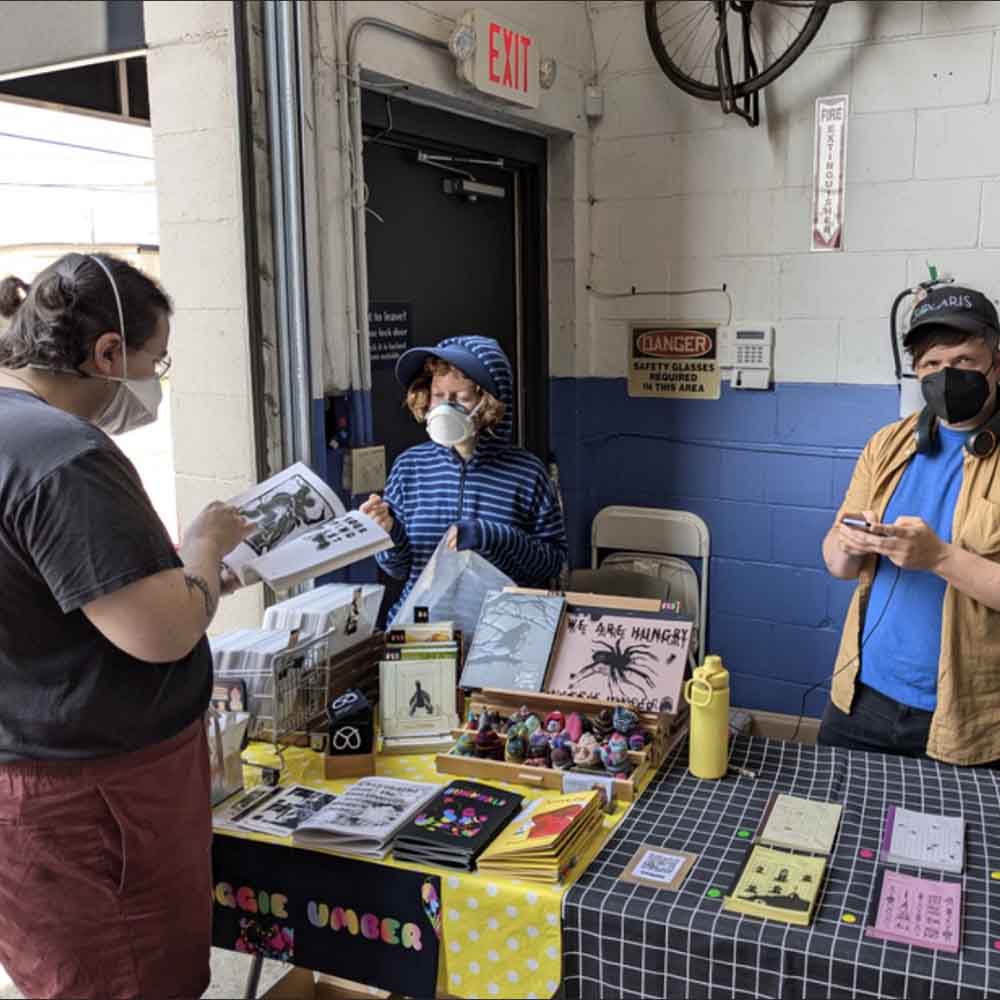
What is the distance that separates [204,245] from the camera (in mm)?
2822

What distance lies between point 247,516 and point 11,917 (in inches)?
27.0

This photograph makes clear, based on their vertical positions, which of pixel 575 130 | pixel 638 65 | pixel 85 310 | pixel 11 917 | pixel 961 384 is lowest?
pixel 11 917

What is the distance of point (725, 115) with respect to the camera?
143 inches

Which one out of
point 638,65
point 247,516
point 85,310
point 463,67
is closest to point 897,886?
point 247,516

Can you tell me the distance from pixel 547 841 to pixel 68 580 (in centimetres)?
73

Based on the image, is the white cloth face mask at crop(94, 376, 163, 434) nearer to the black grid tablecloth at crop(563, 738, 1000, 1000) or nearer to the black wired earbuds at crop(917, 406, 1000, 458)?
the black grid tablecloth at crop(563, 738, 1000, 1000)

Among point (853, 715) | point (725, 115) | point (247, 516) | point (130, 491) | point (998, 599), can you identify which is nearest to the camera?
point (130, 491)

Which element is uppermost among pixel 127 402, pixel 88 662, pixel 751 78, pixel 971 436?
pixel 751 78

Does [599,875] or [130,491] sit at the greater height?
[130,491]

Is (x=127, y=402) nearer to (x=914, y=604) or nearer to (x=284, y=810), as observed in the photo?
(x=284, y=810)

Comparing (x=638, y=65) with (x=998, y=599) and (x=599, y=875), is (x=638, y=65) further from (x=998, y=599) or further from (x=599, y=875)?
(x=599, y=875)

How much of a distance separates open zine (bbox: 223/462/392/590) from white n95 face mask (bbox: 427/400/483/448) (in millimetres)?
468

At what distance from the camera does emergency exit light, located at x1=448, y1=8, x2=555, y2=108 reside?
309 cm

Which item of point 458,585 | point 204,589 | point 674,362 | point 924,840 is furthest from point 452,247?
point 924,840
